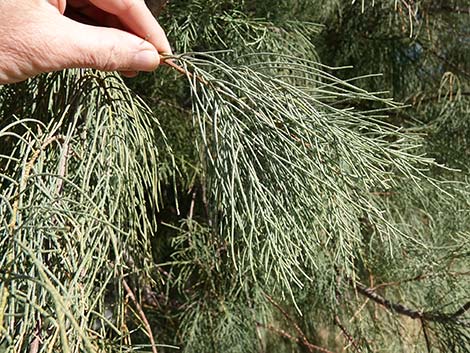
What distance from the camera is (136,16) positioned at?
2.64ft

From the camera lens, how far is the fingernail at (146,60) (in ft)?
2.55

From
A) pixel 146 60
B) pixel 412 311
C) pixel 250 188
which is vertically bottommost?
pixel 412 311

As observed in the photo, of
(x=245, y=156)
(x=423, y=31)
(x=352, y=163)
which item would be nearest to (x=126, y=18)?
(x=245, y=156)

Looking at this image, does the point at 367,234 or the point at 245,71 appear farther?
the point at 367,234

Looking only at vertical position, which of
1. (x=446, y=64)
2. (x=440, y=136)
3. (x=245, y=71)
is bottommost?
(x=440, y=136)

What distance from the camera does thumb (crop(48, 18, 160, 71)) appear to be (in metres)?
0.70

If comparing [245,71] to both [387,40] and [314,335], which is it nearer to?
[387,40]

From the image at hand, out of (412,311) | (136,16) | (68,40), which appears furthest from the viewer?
(412,311)

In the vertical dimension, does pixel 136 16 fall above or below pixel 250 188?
above

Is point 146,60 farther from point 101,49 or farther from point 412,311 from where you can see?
point 412,311

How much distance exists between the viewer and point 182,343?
1.52m

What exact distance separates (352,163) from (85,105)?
0.37m

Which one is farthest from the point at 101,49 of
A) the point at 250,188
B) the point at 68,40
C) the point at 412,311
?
the point at 412,311

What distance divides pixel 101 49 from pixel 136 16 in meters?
0.09
